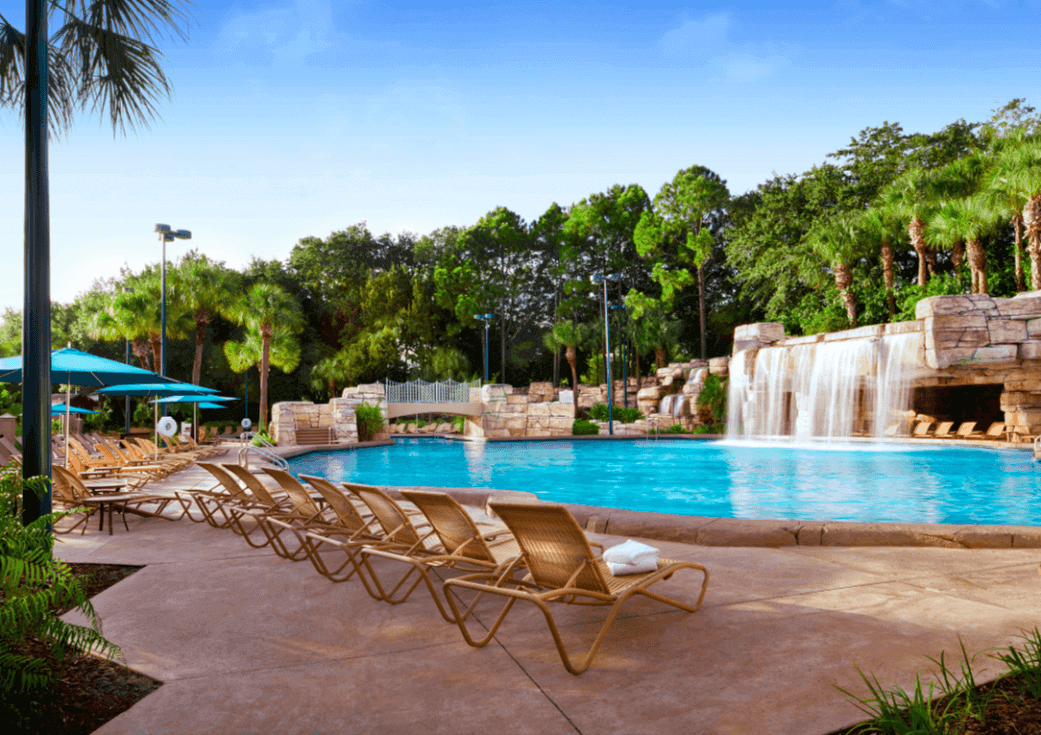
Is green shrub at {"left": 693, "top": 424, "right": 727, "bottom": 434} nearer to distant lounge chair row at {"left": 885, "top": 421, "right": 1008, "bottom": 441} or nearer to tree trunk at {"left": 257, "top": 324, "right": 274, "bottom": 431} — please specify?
distant lounge chair row at {"left": 885, "top": 421, "right": 1008, "bottom": 441}

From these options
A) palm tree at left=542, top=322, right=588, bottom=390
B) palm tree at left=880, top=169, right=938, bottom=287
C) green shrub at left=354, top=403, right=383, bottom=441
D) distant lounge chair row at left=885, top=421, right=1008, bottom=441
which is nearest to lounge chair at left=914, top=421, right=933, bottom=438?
distant lounge chair row at left=885, top=421, right=1008, bottom=441

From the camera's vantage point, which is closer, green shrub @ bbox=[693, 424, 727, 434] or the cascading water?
the cascading water

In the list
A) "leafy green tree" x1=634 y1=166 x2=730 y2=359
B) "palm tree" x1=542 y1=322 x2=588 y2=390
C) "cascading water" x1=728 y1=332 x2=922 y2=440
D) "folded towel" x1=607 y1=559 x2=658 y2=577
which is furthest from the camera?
"palm tree" x1=542 y1=322 x2=588 y2=390

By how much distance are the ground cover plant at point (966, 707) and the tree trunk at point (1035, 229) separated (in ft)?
69.9

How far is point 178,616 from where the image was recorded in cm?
432

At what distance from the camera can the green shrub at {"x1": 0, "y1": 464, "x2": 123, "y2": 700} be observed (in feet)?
8.80

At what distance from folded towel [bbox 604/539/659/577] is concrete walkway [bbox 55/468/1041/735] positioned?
1.01ft

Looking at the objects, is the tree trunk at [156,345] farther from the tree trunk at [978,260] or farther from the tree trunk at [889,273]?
the tree trunk at [978,260]

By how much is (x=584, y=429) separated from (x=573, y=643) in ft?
81.7

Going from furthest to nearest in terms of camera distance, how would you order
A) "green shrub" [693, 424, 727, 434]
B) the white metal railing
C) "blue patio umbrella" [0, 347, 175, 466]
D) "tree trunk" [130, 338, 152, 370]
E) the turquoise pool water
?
"tree trunk" [130, 338, 152, 370] < the white metal railing < "green shrub" [693, 424, 727, 434] < the turquoise pool water < "blue patio umbrella" [0, 347, 175, 466]

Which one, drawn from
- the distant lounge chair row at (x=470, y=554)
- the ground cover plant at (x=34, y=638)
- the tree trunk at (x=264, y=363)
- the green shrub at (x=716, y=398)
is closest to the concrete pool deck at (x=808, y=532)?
the distant lounge chair row at (x=470, y=554)

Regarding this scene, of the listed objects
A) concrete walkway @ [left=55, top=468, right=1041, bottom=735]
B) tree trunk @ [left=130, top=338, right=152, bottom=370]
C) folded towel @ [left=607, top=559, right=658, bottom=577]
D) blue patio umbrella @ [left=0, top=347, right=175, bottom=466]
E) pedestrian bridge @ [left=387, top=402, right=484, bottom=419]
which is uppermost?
tree trunk @ [left=130, top=338, right=152, bottom=370]

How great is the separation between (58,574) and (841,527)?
18.5ft

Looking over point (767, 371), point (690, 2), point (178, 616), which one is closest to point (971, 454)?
point (767, 371)
